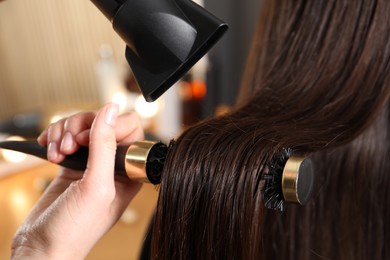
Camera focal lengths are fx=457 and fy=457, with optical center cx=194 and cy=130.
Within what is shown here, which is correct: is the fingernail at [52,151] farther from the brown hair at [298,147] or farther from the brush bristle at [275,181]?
the brush bristle at [275,181]

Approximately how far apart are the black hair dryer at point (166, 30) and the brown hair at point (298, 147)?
0.11 meters

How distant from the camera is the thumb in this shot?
554 mm

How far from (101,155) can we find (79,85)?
2.74 metres

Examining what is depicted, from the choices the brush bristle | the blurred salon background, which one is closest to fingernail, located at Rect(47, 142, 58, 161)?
the brush bristle

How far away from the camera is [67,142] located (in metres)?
0.61

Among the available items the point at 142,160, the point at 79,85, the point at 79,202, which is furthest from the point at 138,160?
the point at 79,85

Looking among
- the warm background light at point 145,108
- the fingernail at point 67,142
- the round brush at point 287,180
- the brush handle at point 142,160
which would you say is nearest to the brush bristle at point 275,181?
the round brush at point 287,180

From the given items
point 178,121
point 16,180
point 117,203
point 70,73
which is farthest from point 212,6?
point 117,203

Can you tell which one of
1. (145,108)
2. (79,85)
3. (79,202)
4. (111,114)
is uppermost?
(79,85)

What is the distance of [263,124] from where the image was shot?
1.88ft

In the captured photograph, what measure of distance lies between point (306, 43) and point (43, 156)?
422mm

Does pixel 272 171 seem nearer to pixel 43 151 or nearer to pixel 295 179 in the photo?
pixel 295 179

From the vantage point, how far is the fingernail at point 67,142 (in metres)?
0.60

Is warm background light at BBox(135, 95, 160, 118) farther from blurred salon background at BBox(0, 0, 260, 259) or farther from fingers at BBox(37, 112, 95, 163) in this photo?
fingers at BBox(37, 112, 95, 163)
